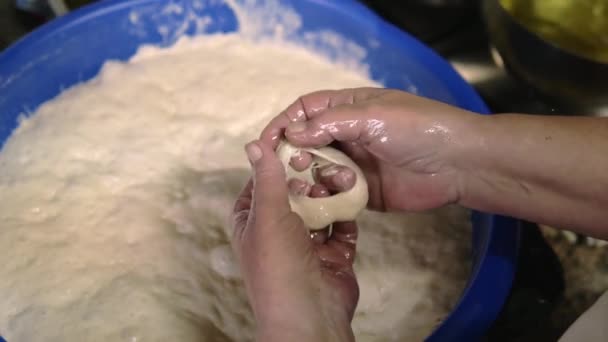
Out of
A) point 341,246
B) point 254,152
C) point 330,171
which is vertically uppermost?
point 254,152

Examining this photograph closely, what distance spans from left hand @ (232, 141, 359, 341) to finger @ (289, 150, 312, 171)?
58mm

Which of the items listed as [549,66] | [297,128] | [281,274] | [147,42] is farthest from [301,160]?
[147,42]

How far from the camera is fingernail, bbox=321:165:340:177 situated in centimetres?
78

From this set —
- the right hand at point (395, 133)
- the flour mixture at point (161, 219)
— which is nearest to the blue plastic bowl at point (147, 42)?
the flour mixture at point (161, 219)

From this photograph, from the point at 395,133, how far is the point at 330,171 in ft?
0.33

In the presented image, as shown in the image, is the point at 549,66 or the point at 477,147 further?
the point at 549,66

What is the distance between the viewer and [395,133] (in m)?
0.76

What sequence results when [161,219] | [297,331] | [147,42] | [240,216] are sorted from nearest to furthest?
[297,331]
[240,216]
[161,219]
[147,42]

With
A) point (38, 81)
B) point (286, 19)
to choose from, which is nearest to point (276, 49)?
point (286, 19)

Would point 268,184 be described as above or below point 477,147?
above

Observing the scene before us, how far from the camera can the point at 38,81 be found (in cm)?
108

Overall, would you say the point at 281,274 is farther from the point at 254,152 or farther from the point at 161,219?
the point at 161,219

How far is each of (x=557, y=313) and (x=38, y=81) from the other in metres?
1.01

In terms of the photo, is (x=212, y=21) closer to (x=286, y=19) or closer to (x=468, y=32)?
(x=286, y=19)
